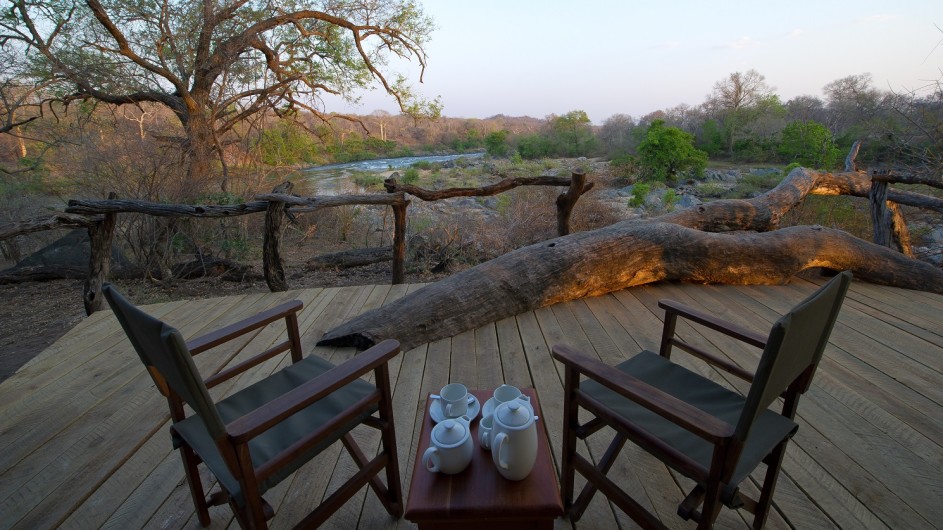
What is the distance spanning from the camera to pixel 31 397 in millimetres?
2123

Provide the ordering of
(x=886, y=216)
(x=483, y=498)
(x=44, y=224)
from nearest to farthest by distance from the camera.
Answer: (x=483, y=498) → (x=44, y=224) → (x=886, y=216)

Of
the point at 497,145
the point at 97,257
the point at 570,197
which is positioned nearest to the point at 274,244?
the point at 97,257

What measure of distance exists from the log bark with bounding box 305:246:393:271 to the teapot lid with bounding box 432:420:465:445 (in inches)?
180

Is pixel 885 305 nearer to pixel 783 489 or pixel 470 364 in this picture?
pixel 783 489

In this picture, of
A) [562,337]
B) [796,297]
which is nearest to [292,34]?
[562,337]

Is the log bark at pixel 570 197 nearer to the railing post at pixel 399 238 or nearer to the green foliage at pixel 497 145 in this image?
the railing post at pixel 399 238

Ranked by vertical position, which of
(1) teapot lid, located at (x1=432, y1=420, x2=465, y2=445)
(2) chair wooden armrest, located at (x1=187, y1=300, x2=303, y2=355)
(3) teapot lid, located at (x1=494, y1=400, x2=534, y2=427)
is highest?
(2) chair wooden armrest, located at (x1=187, y1=300, x2=303, y2=355)

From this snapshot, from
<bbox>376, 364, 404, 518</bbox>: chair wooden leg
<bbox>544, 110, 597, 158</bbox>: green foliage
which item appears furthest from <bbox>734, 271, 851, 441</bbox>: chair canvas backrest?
<bbox>544, 110, 597, 158</bbox>: green foliage

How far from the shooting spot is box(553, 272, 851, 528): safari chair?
3.12 feet

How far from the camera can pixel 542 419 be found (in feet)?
4.66

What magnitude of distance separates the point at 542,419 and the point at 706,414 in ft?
1.81

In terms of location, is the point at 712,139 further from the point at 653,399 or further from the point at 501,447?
the point at 501,447

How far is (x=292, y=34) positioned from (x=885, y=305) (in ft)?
31.3

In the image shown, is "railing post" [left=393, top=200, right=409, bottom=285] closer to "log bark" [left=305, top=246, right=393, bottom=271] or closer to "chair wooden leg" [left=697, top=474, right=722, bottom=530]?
"log bark" [left=305, top=246, right=393, bottom=271]
